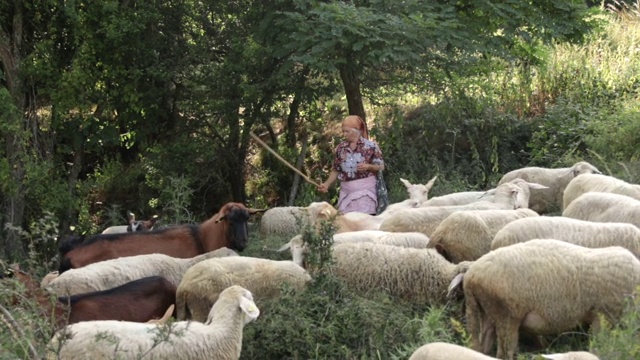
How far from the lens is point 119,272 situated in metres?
9.21

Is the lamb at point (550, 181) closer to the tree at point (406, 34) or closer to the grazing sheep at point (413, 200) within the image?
the grazing sheep at point (413, 200)

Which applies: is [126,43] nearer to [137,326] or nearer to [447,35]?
[447,35]

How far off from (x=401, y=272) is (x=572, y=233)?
141 cm

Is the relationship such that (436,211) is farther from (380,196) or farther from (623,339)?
(623,339)

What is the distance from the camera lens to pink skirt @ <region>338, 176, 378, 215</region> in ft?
40.8

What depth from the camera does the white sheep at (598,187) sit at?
34.7 feet

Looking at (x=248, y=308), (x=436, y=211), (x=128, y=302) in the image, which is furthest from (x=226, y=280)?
(x=436, y=211)

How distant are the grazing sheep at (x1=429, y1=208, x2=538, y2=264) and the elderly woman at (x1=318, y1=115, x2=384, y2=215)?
3.01 m

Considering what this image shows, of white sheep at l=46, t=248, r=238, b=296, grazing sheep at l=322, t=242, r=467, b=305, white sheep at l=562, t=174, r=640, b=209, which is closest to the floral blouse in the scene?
white sheep at l=562, t=174, r=640, b=209

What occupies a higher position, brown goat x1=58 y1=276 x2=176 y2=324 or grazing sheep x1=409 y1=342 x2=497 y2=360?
grazing sheep x1=409 y1=342 x2=497 y2=360

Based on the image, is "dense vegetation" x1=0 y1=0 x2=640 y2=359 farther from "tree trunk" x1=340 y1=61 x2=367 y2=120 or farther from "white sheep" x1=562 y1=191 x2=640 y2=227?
"white sheep" x1=562 y1=191 x2=640 y2=227

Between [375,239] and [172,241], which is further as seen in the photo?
[172,241]

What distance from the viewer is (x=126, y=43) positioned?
15.0 metres

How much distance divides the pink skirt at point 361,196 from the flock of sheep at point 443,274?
780 mm
